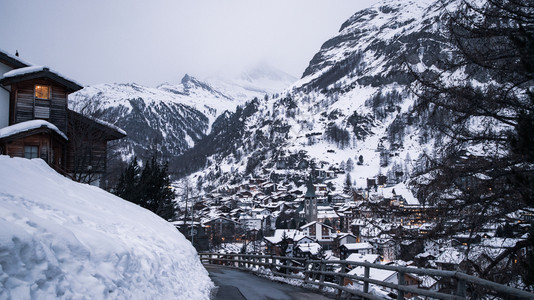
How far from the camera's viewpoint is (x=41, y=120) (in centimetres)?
2214

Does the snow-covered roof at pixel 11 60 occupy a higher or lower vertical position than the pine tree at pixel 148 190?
higher

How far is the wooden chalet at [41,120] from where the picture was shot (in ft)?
71.7

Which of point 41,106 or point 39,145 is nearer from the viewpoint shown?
point 39,145

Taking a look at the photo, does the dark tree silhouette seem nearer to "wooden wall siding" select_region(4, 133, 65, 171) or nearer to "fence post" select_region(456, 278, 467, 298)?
"fence post" select_region(456, 278, 467, 298)

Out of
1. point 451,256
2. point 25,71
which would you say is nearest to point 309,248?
point 25,71

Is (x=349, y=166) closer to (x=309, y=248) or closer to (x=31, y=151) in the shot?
(x=309, y=248)

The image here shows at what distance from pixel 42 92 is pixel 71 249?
23.5m


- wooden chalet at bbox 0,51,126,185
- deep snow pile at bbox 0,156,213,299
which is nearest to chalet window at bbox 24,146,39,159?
wooden chalet at bbox 0,51,126,185

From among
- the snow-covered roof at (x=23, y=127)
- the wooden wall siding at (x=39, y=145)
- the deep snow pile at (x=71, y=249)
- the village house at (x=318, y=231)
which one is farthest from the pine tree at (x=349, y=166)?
the deep snow pile at (x=71, y=249)

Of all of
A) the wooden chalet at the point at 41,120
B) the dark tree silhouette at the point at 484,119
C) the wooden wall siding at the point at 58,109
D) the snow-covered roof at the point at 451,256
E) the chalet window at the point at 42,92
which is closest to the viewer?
the dark tree silhouette at the point at 484,119

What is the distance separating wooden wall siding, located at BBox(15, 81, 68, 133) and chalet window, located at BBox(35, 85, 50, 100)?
0.75 feet

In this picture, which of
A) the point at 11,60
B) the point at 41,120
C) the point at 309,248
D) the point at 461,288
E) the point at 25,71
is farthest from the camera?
the point at 309,248

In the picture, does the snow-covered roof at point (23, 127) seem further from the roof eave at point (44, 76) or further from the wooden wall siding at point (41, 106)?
the roof eave at point (44, 76)

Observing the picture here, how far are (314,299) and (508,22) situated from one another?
788 cm
